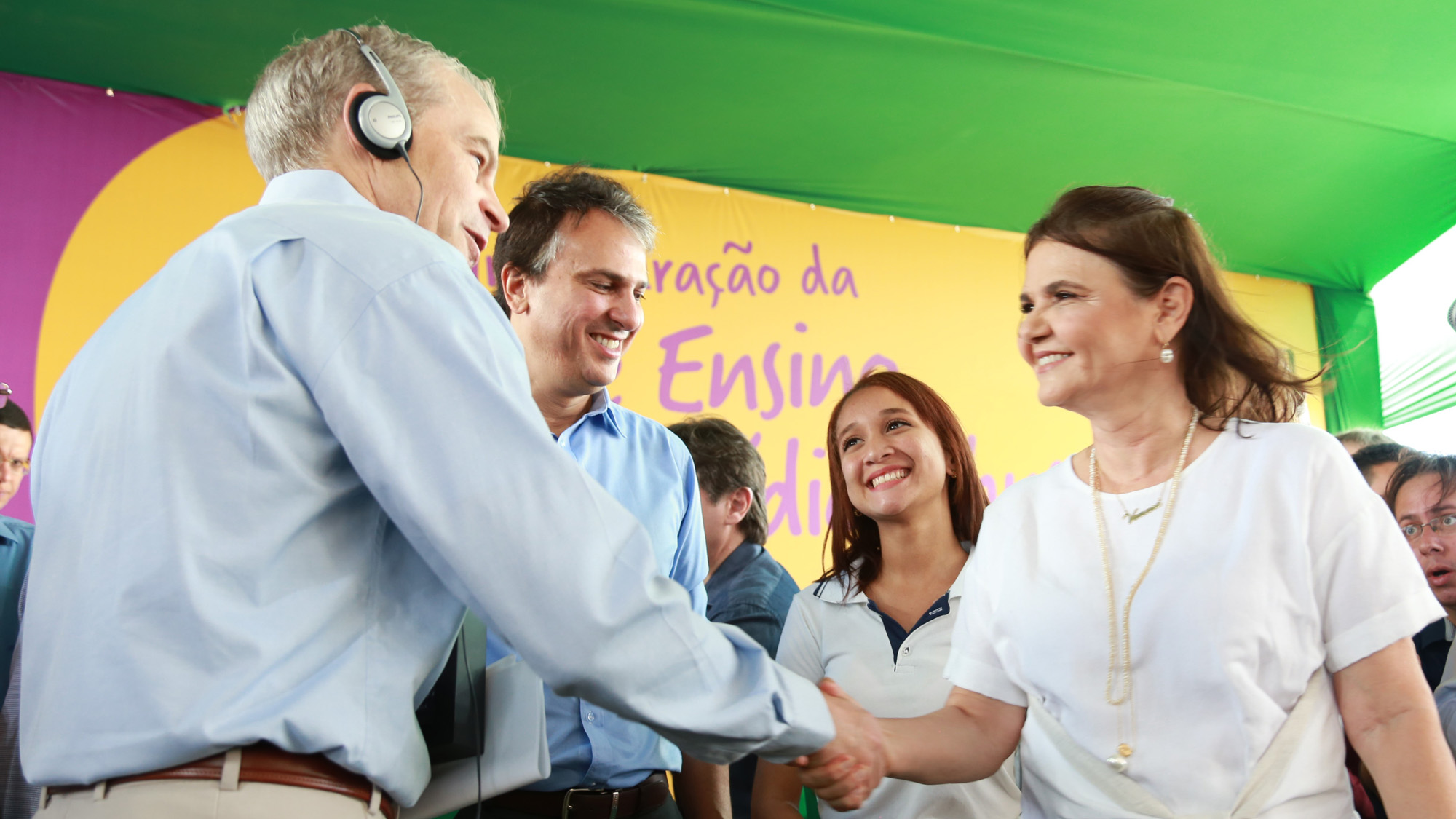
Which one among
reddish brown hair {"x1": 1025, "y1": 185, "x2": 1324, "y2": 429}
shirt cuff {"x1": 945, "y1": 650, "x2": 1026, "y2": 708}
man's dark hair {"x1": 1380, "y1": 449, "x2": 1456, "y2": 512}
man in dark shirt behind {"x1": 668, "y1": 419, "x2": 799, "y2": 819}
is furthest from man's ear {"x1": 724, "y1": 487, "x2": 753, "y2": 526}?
man's dark hair {"x1": 1380, "y1": 449, "x2": 1456, "y2": 512}

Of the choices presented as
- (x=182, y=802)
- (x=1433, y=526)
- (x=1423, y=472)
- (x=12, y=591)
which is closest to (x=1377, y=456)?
(x=1423, y=472)

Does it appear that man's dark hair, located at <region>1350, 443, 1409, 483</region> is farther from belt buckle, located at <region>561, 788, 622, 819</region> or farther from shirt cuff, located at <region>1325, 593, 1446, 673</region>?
belt buckle, located at <region>561, 788, 622, 819</region>

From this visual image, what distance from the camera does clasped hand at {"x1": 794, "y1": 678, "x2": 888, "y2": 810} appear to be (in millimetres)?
1267

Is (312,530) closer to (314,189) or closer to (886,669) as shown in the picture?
(314,189)

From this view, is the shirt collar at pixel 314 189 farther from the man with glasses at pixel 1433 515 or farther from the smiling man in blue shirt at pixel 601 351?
the man with glasses at pixel 1433 515

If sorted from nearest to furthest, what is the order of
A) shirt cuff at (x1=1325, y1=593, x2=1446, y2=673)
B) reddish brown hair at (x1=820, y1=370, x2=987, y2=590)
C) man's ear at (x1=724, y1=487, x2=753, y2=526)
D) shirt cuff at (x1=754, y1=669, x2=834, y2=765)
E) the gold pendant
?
shirt cuff at (x1=754, y1=669, x2=834, y2=765), shirt cuff at (x1=1325, y1=593, x2=1446, y2=673), the gold pendant, reddish brown hair at (x1=820, y1=370, x2=987, y2=590), man's ear at (x1=724, y1=487, x2=753, y2=526)

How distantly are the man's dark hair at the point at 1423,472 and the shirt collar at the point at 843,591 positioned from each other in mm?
1126

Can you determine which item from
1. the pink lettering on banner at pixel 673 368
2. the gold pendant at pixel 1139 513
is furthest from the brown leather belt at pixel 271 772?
the pink lettering on banner at pixel 673 368

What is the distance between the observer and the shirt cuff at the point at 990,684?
4.80 feet

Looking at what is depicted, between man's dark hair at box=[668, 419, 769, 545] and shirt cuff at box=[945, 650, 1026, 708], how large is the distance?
51.6 inches

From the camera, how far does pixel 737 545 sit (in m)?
2.83

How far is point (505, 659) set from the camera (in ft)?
3.76

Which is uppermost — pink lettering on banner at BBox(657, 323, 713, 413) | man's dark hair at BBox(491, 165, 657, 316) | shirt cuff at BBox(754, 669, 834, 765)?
pink lettering on banner at BBox(657, 323, 713, 413)

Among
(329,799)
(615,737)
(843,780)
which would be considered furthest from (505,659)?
(615,737)
